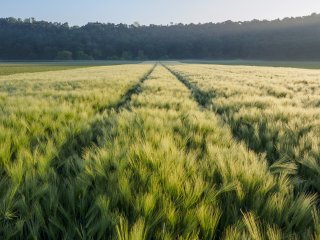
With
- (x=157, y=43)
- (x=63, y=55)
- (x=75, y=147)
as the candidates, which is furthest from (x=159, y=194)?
(x=157, y=43)

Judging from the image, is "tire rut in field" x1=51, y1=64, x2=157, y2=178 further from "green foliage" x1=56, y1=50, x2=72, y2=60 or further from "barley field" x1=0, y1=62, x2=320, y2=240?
"green foliage" x1=56, y1=50, x2=72, y2=60

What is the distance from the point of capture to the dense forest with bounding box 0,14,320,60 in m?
128

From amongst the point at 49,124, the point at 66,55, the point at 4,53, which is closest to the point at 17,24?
the point at 4,53

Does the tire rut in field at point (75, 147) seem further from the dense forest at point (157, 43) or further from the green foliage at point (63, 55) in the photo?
the green foliage at point (63, 55)

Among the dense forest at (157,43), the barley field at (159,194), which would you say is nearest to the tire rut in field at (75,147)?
the barley field at (159,194)

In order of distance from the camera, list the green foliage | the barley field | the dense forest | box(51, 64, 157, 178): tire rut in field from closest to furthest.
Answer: the barley field
box(51, 64, 157, 178): tire rut in field
the dense forest
the green foliage

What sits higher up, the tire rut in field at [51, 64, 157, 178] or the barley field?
the barley field

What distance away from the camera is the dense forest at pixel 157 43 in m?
128

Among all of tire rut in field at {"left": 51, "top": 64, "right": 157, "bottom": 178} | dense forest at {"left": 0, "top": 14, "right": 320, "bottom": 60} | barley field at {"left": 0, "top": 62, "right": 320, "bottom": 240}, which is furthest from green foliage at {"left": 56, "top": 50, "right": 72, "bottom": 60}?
barley field at {"left": 0, "top": 62, "right": 320, "bottom": 240}

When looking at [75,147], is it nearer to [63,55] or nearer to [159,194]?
[159,194]

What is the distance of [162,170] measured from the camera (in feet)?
6.35

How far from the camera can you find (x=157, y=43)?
16612 centimetres

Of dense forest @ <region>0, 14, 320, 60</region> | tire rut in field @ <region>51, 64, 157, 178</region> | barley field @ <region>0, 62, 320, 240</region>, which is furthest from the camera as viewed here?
dense forest @ <region>0, 14, 320, 60</region>

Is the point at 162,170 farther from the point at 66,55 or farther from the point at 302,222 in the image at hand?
the point at 66,55
